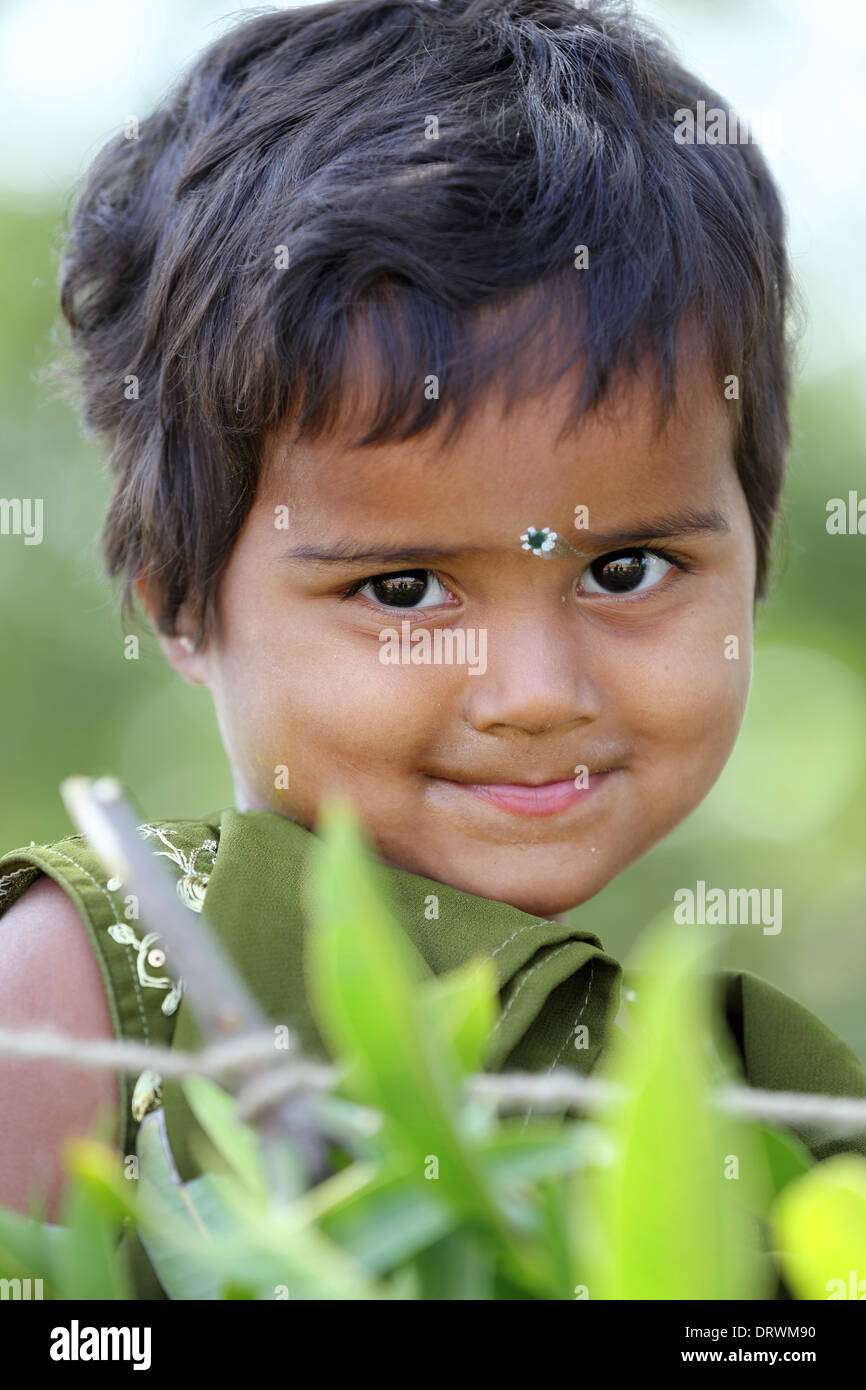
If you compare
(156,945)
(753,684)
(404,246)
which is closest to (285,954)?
(156,945)

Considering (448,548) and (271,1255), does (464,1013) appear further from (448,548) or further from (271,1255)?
(448,548)

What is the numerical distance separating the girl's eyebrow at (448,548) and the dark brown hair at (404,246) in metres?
0.07

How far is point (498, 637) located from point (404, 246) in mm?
250

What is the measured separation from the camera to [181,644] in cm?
103

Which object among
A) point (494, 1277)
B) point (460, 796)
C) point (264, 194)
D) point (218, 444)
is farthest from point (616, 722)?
point (494, 1277)

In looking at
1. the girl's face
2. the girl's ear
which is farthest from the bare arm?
the girl's ear

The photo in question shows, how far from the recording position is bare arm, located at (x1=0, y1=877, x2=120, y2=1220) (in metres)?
0.66

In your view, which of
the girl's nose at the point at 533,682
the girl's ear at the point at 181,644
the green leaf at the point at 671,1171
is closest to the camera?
the green leaf at the point at 671,1171

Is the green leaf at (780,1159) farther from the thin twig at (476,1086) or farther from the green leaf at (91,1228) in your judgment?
the green leaf at (91,1228)

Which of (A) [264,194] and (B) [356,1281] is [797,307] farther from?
(B) [356,1281]

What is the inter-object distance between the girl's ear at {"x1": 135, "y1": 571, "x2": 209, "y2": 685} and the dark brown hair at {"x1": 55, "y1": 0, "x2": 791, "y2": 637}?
1 centimetres

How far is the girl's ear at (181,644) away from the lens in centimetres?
100

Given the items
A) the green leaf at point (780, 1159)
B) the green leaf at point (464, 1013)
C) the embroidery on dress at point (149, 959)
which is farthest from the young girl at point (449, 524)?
the green leaf at point (464, 1013)

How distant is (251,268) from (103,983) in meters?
0.47
